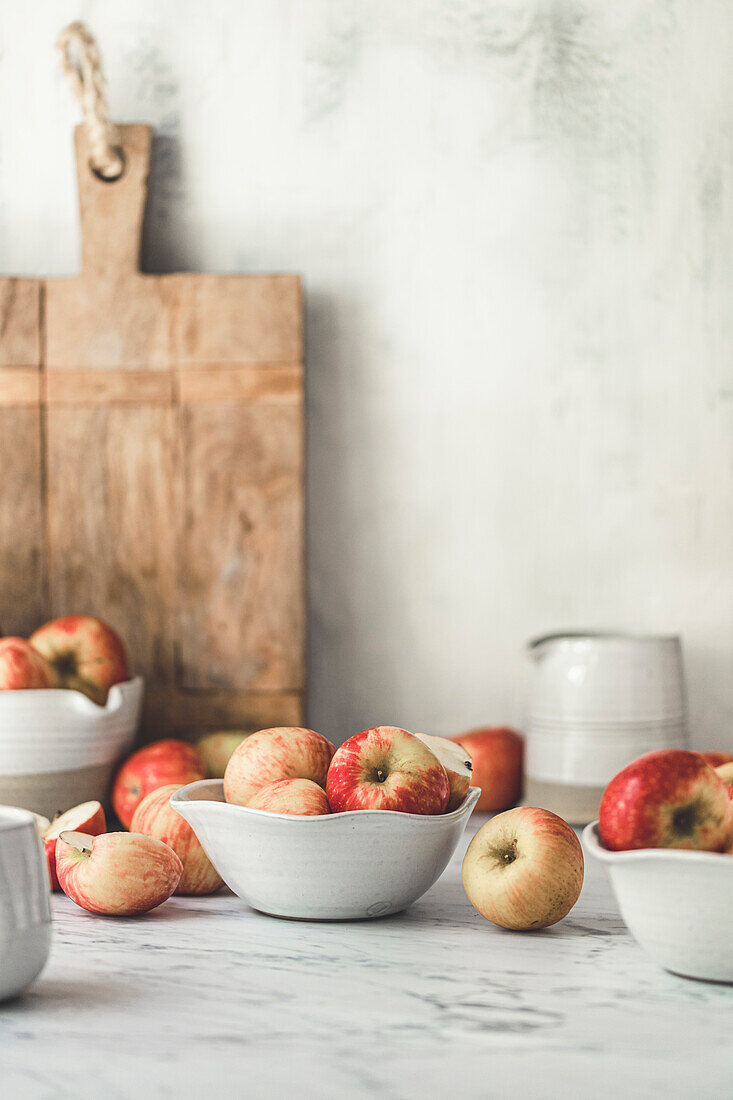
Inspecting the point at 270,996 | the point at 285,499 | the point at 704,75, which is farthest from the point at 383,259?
the point at 270,996

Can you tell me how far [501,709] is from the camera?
1.21m

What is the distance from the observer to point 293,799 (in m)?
0.70

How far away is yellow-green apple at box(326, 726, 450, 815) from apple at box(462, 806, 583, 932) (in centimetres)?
5

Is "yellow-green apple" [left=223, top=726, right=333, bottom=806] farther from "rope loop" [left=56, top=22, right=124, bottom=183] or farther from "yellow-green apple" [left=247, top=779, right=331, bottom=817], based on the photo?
"rope loop" [left=56, top=22, right=124, bottom=183]

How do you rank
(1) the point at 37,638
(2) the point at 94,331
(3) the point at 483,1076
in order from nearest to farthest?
(3) the point at 483,1076 < (1) the point at 37,638 < (2) the point at 94,331

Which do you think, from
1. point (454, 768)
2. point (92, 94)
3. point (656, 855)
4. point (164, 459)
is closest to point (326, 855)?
point (454, 768)

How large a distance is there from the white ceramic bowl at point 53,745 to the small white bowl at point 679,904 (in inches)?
21.7

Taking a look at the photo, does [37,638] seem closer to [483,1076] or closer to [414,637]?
[414,637]

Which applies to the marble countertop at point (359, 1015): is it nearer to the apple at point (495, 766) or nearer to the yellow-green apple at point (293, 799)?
the yellow-green apple at point (293, 799)

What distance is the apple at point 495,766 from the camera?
110 cm

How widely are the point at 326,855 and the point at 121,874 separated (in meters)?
0.15

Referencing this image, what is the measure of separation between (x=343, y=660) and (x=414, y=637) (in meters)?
0.09

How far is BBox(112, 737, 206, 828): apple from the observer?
979 millimetres

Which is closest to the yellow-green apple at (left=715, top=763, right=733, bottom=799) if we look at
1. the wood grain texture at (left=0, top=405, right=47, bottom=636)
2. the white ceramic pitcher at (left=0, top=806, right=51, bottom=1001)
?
the white ceramic pitcher at (left=0, top=806, right=51, bottom=1001)
